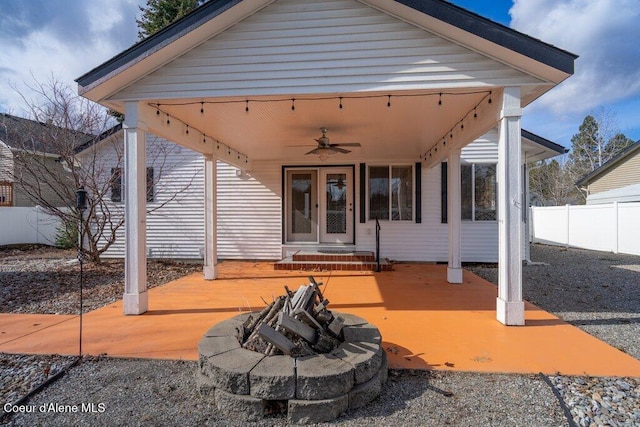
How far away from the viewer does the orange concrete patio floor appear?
287 cm

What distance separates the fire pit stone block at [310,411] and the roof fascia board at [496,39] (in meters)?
3.83

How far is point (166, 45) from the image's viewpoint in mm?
3881

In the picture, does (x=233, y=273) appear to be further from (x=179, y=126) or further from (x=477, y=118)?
(x=477, y=118)

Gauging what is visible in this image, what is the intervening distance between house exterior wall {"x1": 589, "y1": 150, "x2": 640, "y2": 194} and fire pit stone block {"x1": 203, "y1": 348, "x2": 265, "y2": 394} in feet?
65.6

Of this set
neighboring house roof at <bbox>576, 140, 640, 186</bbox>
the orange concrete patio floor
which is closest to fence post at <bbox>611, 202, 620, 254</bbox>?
neighboring house roof at <bbox>576, 140, 640, 186</bbox>

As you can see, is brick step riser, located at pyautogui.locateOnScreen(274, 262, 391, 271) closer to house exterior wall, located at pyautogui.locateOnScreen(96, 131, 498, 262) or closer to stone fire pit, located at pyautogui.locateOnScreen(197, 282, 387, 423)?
house exterior wall, located at pyautogui.locateOnScreen(96, 131, 498, 262)

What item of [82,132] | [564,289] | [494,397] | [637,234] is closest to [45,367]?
[494,397]

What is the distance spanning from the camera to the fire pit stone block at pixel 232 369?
6.97 ft

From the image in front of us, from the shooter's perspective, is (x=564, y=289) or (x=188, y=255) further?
(x=188, y=255)

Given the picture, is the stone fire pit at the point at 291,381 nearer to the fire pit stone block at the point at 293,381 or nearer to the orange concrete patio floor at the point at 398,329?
the fire pit stone block at the point at 293,381

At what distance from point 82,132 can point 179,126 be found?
5250 mm

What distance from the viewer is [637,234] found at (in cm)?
1002

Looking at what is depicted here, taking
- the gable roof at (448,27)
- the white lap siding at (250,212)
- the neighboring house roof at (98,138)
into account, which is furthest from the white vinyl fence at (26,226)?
the gable roof at (448,27)

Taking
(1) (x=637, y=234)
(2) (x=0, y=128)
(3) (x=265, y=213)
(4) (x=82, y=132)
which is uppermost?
(2) (x=0, y=128)
